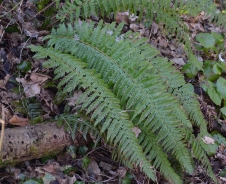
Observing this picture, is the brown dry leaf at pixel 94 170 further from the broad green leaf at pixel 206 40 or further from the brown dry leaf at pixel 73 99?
the broad green leaf at pixel 206 40

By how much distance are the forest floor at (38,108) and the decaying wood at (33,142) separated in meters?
0.08

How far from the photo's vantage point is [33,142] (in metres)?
2.25

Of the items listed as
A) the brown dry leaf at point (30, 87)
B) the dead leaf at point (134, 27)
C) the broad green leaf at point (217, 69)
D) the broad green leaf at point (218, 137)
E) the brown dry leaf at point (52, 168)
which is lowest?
the broad green leaf at point (218, 137)

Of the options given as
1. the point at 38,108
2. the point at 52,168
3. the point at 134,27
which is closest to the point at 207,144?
the point at 52,168

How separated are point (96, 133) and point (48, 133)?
351mm

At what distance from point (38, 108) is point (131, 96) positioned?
30.6 inches

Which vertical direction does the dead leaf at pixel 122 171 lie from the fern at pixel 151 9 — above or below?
below

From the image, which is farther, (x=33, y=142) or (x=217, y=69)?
(x=217, y=69)

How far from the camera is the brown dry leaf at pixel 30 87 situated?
2671mm

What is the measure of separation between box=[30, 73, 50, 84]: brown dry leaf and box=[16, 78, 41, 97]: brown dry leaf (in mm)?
43

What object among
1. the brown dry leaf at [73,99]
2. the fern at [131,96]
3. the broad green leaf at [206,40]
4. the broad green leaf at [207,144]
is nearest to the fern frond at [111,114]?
the fern at [131,96]

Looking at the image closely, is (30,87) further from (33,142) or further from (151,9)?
(151,9)

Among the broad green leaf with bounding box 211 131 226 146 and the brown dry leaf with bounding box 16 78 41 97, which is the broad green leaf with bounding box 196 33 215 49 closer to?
the broad green leaf with bounding box 211 131 226 146

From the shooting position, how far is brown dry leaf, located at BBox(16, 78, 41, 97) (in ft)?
8.76
